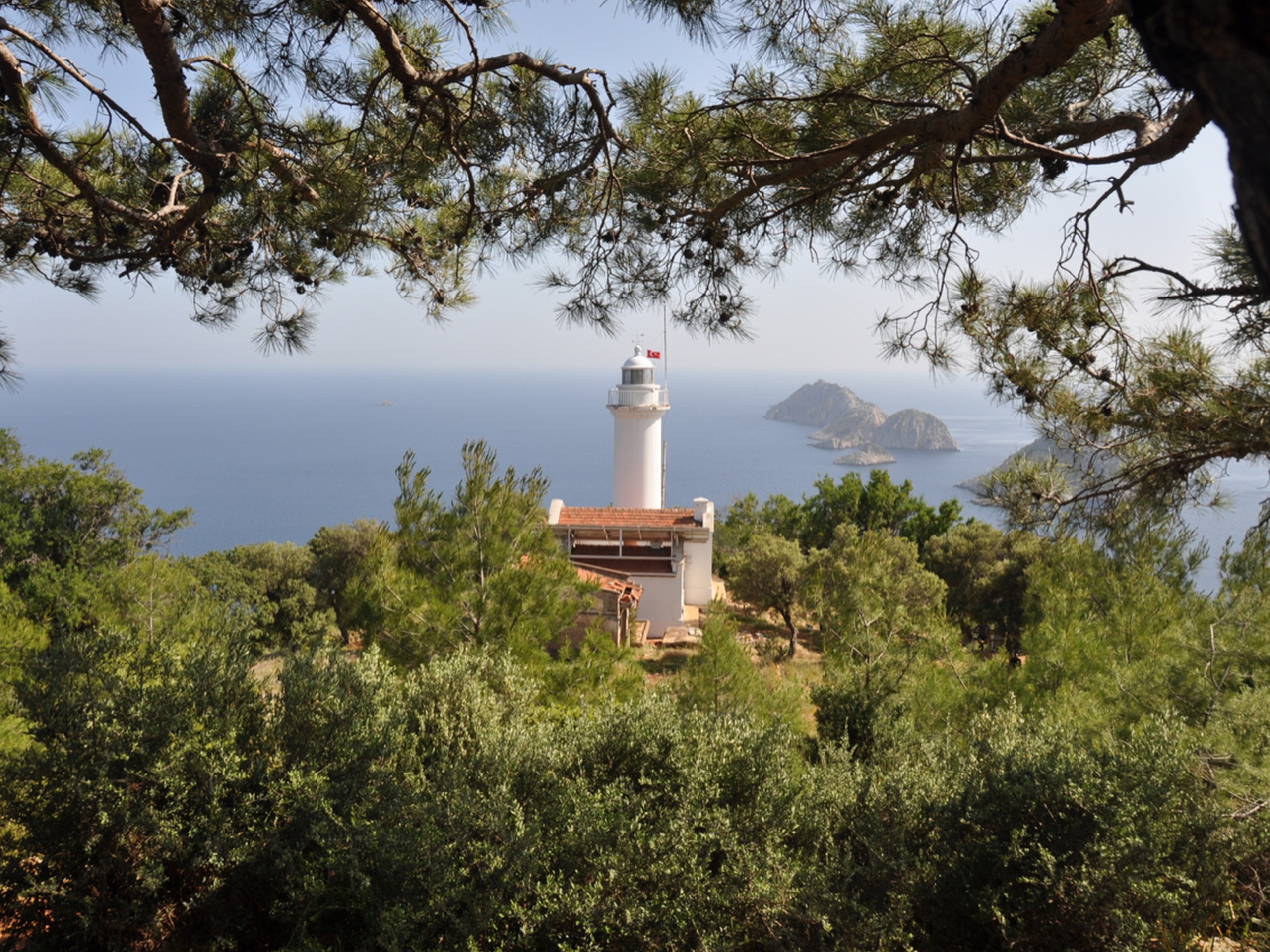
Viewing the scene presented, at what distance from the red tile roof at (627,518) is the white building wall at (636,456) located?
2749 mm

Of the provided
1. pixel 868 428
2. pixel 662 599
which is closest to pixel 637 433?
pixel 662 599

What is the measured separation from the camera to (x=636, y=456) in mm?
24156

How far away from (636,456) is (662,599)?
18.6ft

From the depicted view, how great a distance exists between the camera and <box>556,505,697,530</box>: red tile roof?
20.5 meters

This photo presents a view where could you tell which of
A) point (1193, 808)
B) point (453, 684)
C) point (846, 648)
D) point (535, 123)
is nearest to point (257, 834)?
point (453, 684)

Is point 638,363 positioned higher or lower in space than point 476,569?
higher

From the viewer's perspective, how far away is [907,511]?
2802cm

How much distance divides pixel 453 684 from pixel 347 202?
2580 millimetres

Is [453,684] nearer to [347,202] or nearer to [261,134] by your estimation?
[347,202]

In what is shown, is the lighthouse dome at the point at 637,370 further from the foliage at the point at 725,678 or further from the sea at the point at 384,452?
the foliage at the point at 725,678

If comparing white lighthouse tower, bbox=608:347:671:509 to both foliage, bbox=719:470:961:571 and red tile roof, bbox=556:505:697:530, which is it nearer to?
red tile roof, bbox=556:505:697:530

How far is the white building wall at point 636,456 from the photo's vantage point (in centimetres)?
2412

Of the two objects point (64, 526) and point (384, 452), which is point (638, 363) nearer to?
point (64, 526)

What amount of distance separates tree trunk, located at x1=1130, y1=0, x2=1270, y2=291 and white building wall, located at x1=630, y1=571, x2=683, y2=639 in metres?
19.2
